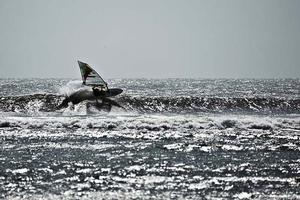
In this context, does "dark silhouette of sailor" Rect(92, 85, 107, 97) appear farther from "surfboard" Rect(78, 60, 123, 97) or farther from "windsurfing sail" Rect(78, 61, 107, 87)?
"windsurfing sail" Rect(78, 61, 107, 87)

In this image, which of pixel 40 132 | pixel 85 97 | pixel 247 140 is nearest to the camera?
pixel 247 140

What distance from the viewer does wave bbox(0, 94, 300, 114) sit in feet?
91.2

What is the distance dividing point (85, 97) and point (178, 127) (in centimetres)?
1348

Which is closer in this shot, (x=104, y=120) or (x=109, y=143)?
(x=109, y=143)

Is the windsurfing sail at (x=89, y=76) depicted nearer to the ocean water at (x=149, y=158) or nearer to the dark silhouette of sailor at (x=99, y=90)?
the dark silhouette of sailor at (x=99, y=90)

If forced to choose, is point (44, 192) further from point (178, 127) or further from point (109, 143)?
point (178, 127)

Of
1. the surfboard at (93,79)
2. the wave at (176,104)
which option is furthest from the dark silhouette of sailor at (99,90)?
the wave at (176,104)

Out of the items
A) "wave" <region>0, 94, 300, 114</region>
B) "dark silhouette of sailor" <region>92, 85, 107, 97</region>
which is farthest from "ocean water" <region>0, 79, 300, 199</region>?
"dark silhouette of sailor" <region>92, 85, 107, 97</region>

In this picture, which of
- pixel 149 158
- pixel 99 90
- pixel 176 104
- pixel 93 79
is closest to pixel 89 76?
pixel 93 79

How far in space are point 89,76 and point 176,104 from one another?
829cm

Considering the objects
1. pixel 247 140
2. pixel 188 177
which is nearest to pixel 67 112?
pixel 247 140

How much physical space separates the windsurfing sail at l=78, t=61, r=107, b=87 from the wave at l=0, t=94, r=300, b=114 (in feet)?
7.70

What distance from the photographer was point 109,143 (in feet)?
45.4

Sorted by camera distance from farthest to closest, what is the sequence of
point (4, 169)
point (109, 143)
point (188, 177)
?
1. point (109, 143)
2. point (4, 169)
3. point (188, 177)
